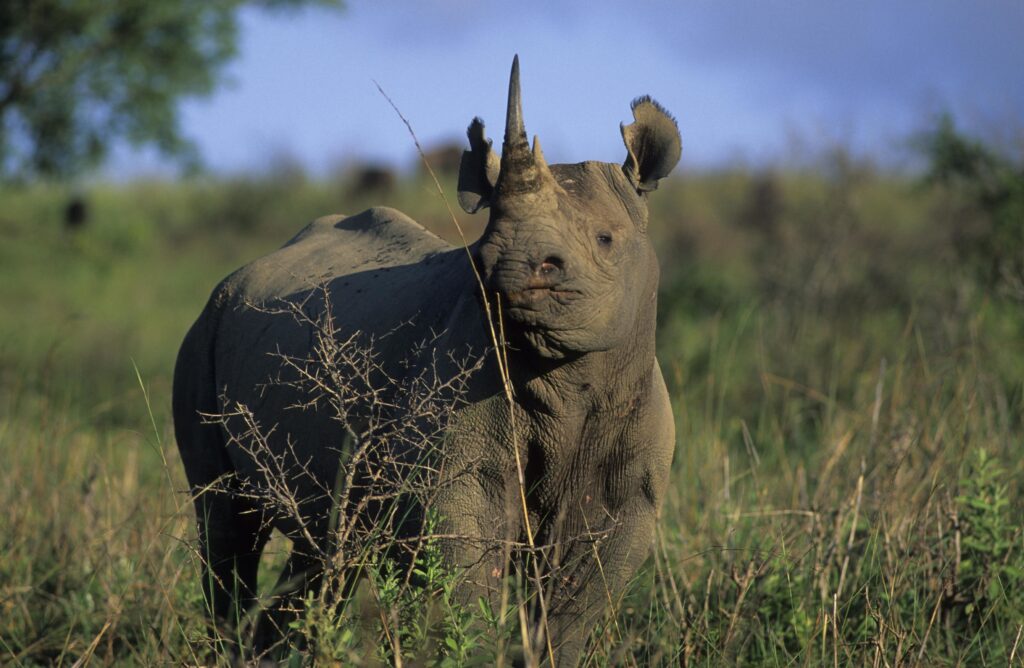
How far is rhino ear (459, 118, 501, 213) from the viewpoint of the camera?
382 centimetres

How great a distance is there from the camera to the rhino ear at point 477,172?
3820mm

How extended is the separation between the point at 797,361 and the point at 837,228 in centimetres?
328

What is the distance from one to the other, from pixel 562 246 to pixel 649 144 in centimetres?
77

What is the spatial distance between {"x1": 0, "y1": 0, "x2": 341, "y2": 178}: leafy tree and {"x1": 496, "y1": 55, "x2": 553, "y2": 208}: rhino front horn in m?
10.1

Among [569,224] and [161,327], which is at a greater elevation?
[569,224]

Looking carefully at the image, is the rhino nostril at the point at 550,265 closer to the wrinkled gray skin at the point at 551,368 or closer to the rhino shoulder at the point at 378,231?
the wrinkled gray skin at the point at 551,368

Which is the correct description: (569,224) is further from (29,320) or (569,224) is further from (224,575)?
(29,320)

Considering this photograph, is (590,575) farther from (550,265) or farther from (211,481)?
(211,481)

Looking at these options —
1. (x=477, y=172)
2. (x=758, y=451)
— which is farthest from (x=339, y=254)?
(x=758, y=451)

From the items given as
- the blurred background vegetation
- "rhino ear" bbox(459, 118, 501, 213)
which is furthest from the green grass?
"rhino ear" bbox(459, 118, 501, 213)

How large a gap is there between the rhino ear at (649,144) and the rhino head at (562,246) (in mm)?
12

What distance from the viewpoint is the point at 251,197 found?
971 inches

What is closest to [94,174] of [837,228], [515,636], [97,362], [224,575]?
[97,362]

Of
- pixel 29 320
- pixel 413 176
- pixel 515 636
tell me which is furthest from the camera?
pixel 413 176
